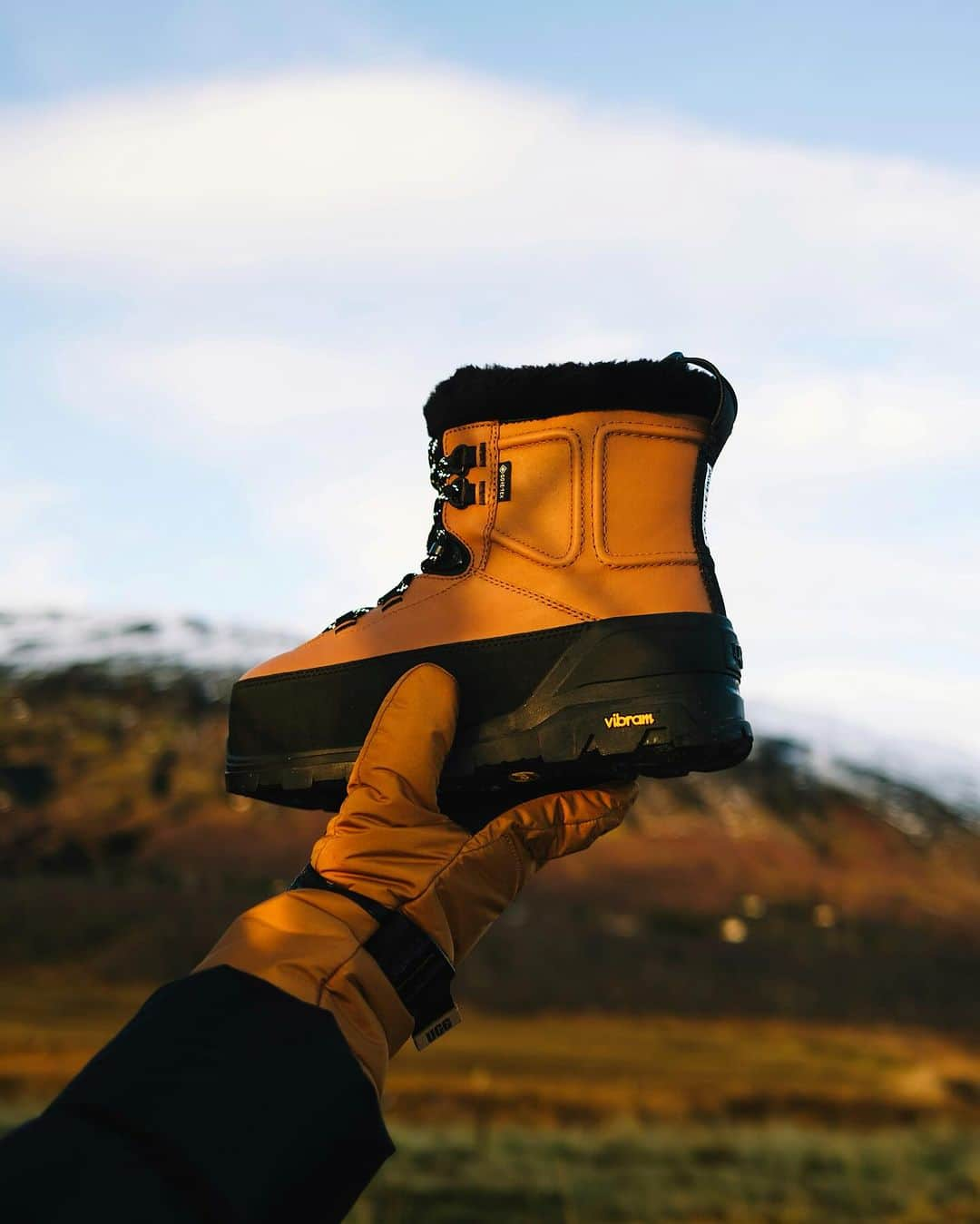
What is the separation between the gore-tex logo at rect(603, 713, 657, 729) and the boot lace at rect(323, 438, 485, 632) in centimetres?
55

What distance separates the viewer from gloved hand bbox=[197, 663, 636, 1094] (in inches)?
83.4

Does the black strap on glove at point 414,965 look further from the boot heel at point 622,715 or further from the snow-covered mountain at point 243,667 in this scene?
the snow-covered mountain at point 243,667

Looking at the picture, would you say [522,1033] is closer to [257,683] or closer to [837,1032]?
[837,1032]

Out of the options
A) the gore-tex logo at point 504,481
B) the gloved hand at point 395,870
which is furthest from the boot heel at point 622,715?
the gore-tex logo at point 504,481

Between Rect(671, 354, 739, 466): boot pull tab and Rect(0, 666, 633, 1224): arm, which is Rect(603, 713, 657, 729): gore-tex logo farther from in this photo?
Rect(671, 354, 739, 466): boot pull tab

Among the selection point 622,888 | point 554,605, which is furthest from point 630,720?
point 622,888

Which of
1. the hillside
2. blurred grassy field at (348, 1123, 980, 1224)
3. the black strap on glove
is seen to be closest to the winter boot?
the black strap on glove

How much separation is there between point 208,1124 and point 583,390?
5.62 ft

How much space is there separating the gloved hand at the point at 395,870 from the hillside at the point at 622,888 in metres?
13.6

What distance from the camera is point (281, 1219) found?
179 cm

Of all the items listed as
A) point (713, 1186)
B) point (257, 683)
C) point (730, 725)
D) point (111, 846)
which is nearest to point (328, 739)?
point (257, 683)

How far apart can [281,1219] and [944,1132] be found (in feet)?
50.9

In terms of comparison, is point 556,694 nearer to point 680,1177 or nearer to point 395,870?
point 395,870

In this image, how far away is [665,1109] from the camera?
15328 mm
